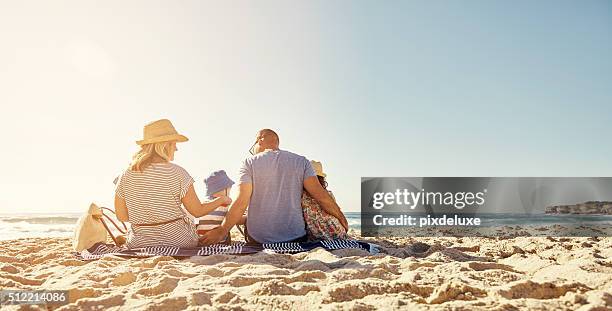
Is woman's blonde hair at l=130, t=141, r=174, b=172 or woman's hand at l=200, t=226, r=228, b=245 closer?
woman's blonde hair at l=130, t=141, r=174, b=172

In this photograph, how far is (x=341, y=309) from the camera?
2.04 metres

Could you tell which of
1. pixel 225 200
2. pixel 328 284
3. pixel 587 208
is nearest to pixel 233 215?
pixel 225 200

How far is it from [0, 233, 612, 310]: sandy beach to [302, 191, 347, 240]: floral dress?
1116 millimetres

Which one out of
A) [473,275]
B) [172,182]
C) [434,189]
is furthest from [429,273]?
[434,189]

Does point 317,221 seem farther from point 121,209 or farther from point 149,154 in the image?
point 121,209

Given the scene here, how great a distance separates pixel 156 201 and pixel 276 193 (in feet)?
4.19

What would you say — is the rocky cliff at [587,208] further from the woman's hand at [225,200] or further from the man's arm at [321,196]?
the woman's hand at [225,200]

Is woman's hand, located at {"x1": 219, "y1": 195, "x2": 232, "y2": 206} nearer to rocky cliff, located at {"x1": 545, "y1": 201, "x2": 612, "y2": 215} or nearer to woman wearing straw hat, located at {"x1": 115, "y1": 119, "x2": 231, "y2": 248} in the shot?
woman wearing straw hat, located at {"x1": 115, "y1": 119, "x2": 231, "y2": 248}

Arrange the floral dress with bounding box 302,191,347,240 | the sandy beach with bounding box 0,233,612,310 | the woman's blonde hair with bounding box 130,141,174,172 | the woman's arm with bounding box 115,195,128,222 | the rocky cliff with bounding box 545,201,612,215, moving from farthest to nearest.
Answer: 1. the rocky cliff with bounding box 545,201,612,215
2. the floral dress with bounding box 302,191,347,240
3. the woman's arm with bounding box 115,195,128,222
4. the woman's blonde hair with bounding box 130,141,174,172
5. the sandy beach with bounding box 0,233,612,310

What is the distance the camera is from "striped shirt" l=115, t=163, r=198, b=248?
14.5 ft

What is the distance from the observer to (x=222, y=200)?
15.4ft

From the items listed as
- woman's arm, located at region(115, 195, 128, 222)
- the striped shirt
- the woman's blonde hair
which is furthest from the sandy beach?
the woman's blonde hair

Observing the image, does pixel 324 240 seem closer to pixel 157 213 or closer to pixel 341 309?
pixel 157 213

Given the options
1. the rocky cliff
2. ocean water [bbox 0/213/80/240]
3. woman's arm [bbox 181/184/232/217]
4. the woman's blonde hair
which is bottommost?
ocean water [bbox 0/213/80/240]
